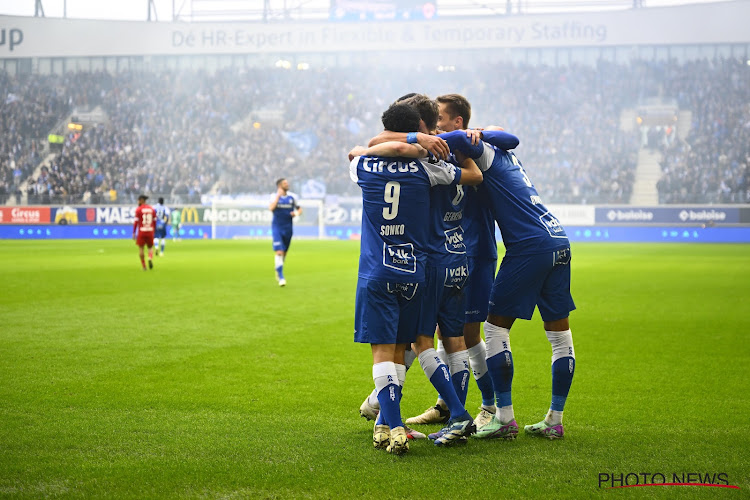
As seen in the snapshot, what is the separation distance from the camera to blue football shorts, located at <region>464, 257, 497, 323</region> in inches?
208

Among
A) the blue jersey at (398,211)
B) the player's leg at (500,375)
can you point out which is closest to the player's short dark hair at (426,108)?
the blue jersey at (398,211)

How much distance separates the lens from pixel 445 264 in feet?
15.8

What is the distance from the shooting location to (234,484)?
391 cm

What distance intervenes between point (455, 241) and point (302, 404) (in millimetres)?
1856

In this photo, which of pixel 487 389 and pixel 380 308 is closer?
pixel 380 308

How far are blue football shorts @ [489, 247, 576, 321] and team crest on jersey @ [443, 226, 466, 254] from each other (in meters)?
0.29

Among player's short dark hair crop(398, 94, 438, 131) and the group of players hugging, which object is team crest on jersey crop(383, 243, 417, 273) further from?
player's short dark hair crop(398, 94, 438, 131)

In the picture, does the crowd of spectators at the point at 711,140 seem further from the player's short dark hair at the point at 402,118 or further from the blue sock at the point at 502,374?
the player's short dark hair at the point at 402,118

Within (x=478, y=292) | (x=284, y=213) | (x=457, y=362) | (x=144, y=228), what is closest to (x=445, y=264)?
(x=478, y=292)

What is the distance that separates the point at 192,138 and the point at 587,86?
26.5 metres

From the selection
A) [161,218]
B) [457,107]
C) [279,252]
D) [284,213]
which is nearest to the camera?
[457,107]

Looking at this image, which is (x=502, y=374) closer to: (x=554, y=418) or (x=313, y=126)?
(x=554, y=418)

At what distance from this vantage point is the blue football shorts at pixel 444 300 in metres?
4.79

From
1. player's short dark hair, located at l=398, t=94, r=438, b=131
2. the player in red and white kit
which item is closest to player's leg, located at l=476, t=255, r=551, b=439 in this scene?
player's short dark hair, located at l=398, t=94, r=438, b=131
